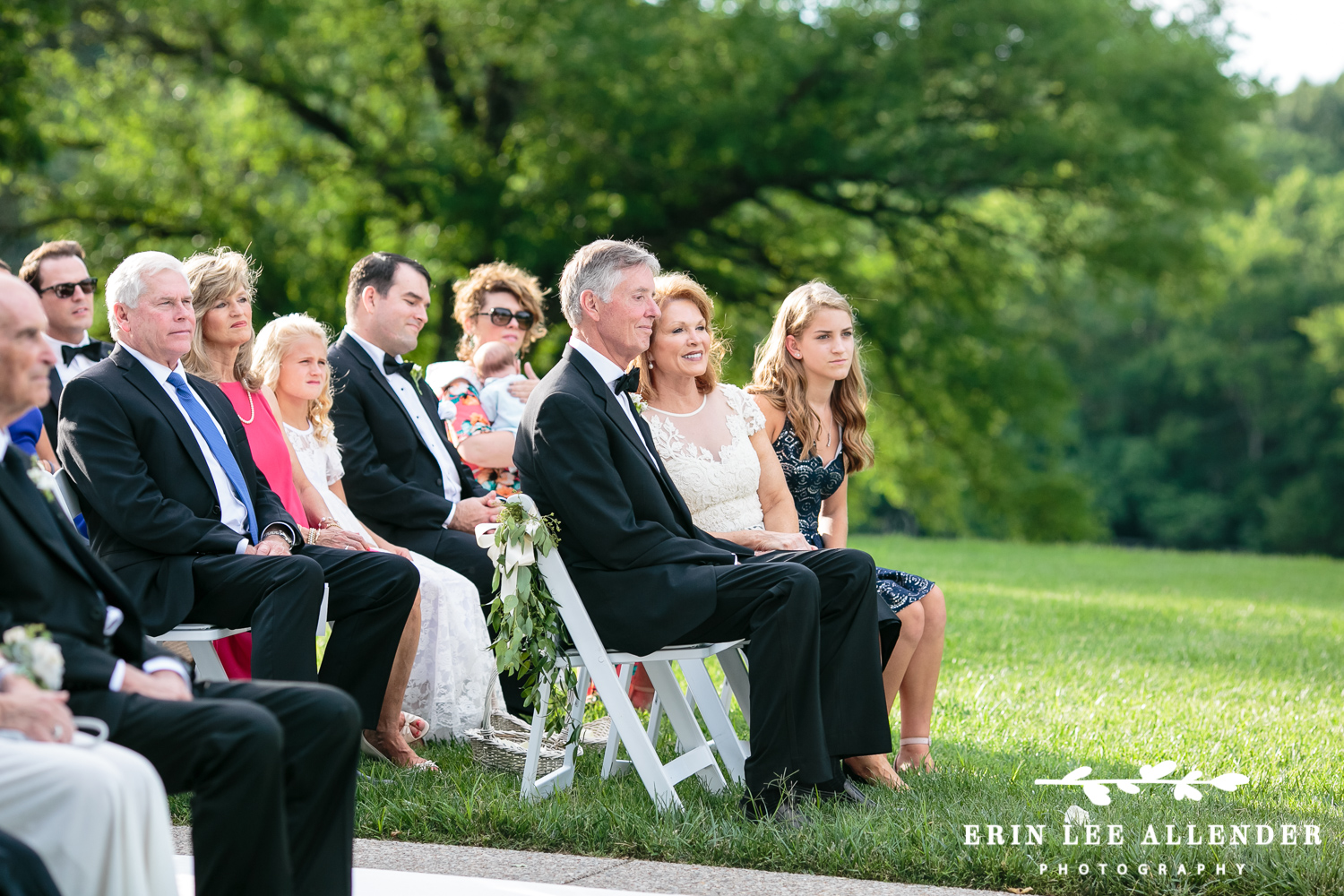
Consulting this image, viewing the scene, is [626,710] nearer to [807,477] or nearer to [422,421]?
[807,477]

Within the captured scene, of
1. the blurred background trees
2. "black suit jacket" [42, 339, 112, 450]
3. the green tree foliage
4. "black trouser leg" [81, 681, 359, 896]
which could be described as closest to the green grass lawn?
"black trouser leg" [81, 681, 359, 896]

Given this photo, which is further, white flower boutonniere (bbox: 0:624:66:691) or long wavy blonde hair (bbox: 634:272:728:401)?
long wavy blonde hair (bbox: 634:272:728:401)

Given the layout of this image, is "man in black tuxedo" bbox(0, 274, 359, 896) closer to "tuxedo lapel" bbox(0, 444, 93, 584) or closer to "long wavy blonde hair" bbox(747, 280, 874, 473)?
"tuxedo lapel" bbox(0, 444, 93, 584)

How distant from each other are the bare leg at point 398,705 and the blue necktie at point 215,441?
713mm

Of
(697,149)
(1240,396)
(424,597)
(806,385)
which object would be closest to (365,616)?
(424,597)

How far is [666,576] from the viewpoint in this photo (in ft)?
13.8

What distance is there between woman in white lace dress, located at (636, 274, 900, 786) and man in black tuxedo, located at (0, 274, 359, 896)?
92.2 inches

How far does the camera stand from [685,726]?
449cm

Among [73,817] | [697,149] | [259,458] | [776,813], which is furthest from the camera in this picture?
[697,149]

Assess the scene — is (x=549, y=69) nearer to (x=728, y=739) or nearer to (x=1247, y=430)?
(x=728, y=739)

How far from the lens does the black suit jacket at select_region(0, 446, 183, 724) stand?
2713mm

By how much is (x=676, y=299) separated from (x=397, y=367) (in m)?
1.57

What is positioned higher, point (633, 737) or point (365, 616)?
point (365, 616)

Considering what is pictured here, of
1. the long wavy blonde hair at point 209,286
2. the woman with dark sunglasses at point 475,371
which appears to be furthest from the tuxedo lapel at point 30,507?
the woman with dark sunglasses at point 475,371
